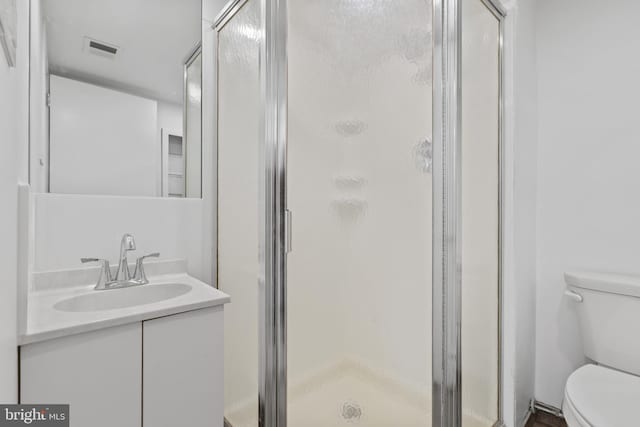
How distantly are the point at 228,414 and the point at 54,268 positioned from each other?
0.98 m

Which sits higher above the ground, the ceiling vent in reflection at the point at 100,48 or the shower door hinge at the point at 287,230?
the ceiling vent in reflection at the point at 100,48

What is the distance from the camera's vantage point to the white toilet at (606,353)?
1.07m

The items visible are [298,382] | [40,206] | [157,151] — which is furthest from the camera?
[157,151]

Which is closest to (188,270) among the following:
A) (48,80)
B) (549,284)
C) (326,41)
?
(48,80)

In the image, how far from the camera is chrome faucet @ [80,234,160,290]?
4.35 ft

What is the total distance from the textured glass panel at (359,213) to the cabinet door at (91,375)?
580 mm

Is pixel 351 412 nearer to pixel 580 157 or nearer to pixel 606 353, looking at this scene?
pixel 606 353

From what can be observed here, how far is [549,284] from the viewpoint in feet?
5.33

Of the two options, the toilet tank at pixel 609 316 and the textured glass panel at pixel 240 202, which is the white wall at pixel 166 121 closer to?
the textured glass panel at pixel 240 202

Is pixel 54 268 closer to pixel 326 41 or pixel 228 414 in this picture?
pixel 228 414

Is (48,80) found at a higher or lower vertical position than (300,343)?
higher

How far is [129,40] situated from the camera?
1.50m

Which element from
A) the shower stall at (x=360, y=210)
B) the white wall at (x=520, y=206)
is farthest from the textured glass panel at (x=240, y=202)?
the white wall at (x=520, y=206)

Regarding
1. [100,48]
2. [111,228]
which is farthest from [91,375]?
[100,48]
